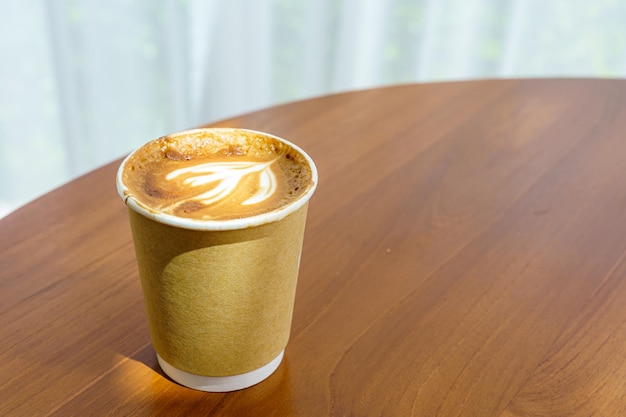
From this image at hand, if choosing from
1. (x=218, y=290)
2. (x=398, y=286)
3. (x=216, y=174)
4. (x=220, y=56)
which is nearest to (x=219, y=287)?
(x=218, y=290)

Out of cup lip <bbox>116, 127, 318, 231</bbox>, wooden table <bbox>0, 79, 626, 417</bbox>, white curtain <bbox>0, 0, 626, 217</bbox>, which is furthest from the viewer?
white curtain <bbox>0, 0, 626, 217</bbox>

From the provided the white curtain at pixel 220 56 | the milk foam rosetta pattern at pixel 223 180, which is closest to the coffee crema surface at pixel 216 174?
the milk foam rosetta pattern at pixel 223 180

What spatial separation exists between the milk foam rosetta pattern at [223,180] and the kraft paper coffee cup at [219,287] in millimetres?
35

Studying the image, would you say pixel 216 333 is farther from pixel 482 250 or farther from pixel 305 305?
pixel 482 250

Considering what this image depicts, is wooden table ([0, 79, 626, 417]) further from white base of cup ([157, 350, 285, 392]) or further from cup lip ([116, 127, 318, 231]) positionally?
cup lip ([116, 127, 318, 231])

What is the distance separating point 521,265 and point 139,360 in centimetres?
41

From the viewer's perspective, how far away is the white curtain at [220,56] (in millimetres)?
1868

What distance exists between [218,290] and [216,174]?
0.11 m

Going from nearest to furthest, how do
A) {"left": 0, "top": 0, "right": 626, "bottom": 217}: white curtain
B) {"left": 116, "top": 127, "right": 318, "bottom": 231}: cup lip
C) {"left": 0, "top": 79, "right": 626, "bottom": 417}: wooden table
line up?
1. {"left": 116, "top": 127, "right": 318, "bottom": 231}: cup lip
2. {"left": 0, "top": 79, "right": 626, "bottom": 417}: wooden table
3. {"left": 0, "top": 0, "right": 626, "bottom": 217}: white curtain

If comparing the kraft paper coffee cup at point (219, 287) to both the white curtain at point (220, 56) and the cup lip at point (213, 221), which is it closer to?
the cup lip at point (213, 221)

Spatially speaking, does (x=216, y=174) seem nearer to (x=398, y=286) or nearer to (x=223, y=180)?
(x=223, y=180)

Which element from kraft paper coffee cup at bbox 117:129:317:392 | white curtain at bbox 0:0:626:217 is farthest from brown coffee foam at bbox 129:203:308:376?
white curtain at bbox 0:0:626:217

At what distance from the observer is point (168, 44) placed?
196 cm

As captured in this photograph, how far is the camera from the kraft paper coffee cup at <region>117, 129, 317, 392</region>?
0.51 m
